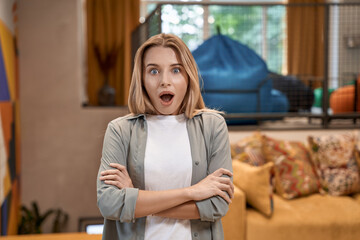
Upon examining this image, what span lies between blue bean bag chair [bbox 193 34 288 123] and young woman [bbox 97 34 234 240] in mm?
1698

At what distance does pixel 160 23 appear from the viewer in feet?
7.77

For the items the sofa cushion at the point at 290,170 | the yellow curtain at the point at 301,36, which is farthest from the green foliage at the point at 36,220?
the yellow curtain at the point at 301,36

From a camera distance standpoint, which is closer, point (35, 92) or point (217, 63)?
point (217, 63)

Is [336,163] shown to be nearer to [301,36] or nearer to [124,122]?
[124,122]

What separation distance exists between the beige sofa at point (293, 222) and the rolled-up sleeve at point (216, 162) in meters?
1.31

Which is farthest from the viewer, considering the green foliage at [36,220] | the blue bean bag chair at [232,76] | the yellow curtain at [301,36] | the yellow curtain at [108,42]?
the yellow curtain at [301,36]

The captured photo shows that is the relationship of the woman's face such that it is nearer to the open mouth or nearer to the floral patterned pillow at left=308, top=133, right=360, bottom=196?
the open mouth

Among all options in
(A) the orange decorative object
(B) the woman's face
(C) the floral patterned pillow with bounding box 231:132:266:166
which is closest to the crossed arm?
(B) the woman's face

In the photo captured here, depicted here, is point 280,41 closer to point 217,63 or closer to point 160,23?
point 217,63

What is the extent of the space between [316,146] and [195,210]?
209 cm

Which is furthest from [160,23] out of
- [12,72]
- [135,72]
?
[12,72]

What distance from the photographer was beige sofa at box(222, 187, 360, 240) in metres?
2.43

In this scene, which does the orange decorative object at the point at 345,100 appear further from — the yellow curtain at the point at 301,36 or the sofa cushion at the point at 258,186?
the yellow curtain at the point at 301,36

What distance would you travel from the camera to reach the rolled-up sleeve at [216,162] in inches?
42.8
